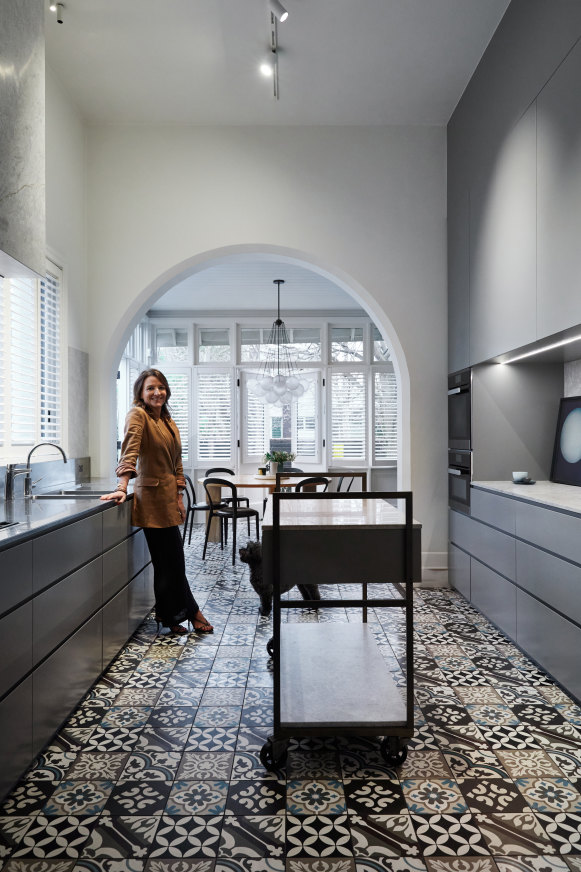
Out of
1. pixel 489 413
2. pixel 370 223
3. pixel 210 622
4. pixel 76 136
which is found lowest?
pixel 210 622

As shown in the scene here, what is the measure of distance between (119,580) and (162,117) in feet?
11.1

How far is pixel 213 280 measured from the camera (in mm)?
7293

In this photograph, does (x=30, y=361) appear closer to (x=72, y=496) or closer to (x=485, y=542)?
(x=72, y=496)

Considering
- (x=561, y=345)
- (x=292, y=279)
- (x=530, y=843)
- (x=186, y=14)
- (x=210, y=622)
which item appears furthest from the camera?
(x=292, y=279)

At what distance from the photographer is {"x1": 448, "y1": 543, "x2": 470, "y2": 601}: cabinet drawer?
13.3 feet

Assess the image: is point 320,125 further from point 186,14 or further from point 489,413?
point 489,413

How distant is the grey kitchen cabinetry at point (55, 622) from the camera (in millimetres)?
1868

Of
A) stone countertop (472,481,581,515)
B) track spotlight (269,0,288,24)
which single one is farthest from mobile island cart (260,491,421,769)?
track spotlight (269,0,288,24)

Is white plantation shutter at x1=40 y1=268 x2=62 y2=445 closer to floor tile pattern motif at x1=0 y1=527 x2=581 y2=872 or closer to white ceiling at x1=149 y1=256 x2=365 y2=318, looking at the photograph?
floor tile pattern motif at x1=0 y1=527 x2=581 y2=872

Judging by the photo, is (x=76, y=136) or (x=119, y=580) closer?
(x=119, y=580)

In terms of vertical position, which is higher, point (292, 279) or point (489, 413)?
point (292, 279)

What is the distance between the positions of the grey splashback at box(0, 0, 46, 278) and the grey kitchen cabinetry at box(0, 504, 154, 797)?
1156 millimetres

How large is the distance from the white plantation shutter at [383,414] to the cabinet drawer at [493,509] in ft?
15.6

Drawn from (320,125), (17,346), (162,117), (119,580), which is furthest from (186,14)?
(119,580)
